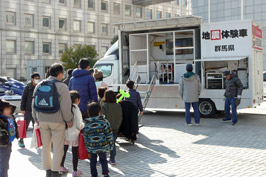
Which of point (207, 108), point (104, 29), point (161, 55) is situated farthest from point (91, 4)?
point (207, 108)

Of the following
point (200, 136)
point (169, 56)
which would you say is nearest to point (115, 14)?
point (169, 56)

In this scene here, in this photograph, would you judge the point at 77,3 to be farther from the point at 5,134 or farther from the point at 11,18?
the point at 5,134

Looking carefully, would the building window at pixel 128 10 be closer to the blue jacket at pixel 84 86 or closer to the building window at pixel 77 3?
the building window at pixel 77 3

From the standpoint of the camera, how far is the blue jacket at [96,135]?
5.64 m

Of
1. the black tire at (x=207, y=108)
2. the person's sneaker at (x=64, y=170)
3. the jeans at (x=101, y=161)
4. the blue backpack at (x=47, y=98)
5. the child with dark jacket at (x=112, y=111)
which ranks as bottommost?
the person's sneaker at (x=64, y=170)

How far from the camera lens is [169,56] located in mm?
15828

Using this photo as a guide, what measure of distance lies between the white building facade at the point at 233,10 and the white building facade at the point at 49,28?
52.4 feet

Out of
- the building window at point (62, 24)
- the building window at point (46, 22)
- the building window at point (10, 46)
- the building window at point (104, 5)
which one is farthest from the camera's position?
the building window at point (104, 5)

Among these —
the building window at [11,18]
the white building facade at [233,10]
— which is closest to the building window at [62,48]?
the building window at [11,18]

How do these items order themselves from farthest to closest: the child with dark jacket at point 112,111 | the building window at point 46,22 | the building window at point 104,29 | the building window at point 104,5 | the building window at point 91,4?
the building window at point 104,29
the building window at point 104,5
the building window at point 91,4
the building window at point 46,22
the child with dark jacket at point 112,111

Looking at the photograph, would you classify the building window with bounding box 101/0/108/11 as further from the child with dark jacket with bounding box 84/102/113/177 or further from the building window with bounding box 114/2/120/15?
the child with dark jacket with bounding box 84/102/113/177

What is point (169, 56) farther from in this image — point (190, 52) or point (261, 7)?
point (261, 7)

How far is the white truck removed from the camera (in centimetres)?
1307

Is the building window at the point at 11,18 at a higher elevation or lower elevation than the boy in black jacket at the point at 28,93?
higher
